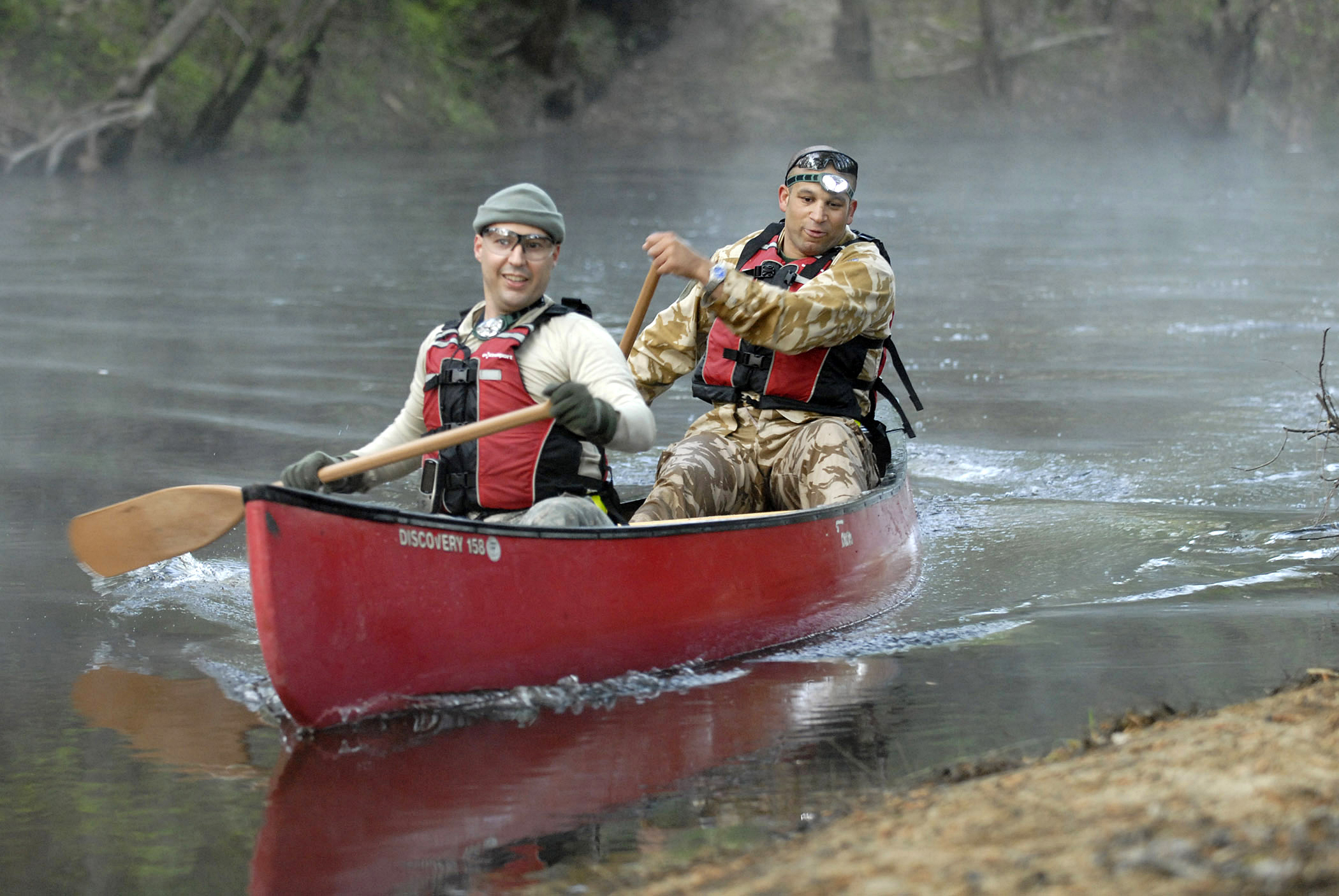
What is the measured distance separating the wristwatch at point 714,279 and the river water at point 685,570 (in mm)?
869

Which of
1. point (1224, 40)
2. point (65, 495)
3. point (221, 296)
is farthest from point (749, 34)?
point (65, 495)

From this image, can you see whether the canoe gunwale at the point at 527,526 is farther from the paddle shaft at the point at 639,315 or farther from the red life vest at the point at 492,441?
the paddle shaft at the point at 639,315

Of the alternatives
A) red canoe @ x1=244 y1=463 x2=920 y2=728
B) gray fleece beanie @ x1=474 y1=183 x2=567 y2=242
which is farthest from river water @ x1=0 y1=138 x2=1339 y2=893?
gray fleece beanie @ x1=474 y1=183 x2=567 y2=242

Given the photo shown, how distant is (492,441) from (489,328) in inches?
12.6

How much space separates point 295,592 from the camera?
389cm

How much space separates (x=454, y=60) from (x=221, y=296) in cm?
1533

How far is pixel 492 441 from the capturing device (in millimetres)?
4406

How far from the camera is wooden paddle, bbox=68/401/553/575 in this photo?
4.61 meters

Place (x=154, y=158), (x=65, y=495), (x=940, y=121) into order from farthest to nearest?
(x=940, y=121) < (x=154, y=158) < (x=65, y=495)

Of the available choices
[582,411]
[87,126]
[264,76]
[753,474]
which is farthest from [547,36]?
[582,411]

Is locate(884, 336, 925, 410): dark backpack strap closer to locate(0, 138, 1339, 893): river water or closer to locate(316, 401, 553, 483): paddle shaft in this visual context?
locate(0, 138, 1339, 893): river water

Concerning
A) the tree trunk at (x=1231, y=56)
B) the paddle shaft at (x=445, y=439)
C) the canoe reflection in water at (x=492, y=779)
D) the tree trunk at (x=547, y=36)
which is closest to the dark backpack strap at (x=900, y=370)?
the canoe reflection in water at (x=492, y=779)

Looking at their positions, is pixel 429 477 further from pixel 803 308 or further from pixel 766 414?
pixel 766 414

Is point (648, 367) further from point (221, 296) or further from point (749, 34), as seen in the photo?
point (749, 34)
